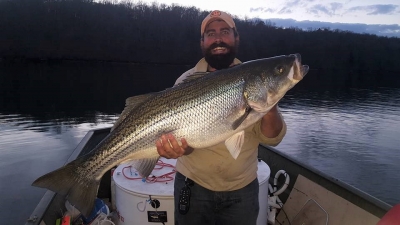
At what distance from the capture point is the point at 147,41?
85.1 m

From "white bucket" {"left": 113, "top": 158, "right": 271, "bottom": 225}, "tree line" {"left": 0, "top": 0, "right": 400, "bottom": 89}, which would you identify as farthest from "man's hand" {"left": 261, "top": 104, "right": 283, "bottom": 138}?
"tree line" {"left": 0, "top": 0, "right": 400, "bottom": 89}

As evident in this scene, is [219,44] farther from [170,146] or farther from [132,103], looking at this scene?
[170,146]

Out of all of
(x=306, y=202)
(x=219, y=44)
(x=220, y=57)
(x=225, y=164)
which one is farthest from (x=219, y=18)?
(x=306, y=202)

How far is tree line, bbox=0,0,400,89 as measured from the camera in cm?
7838

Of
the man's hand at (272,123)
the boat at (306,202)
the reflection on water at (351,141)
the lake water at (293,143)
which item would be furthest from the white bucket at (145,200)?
the reflection on water at (351,141)

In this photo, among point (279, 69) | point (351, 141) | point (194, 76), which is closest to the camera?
point (279, 69)

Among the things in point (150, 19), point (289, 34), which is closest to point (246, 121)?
point (289, 34)

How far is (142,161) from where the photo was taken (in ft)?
11.1

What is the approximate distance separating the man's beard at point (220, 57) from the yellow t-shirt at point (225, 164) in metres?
0.77

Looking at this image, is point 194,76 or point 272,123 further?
point 194,76

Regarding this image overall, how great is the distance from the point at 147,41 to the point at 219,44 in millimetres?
84424

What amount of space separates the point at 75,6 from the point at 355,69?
77.3m

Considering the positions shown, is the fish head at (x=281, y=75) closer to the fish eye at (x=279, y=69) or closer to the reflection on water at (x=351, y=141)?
the fish eye at (x=279, y=69)

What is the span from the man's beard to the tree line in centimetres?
7306
